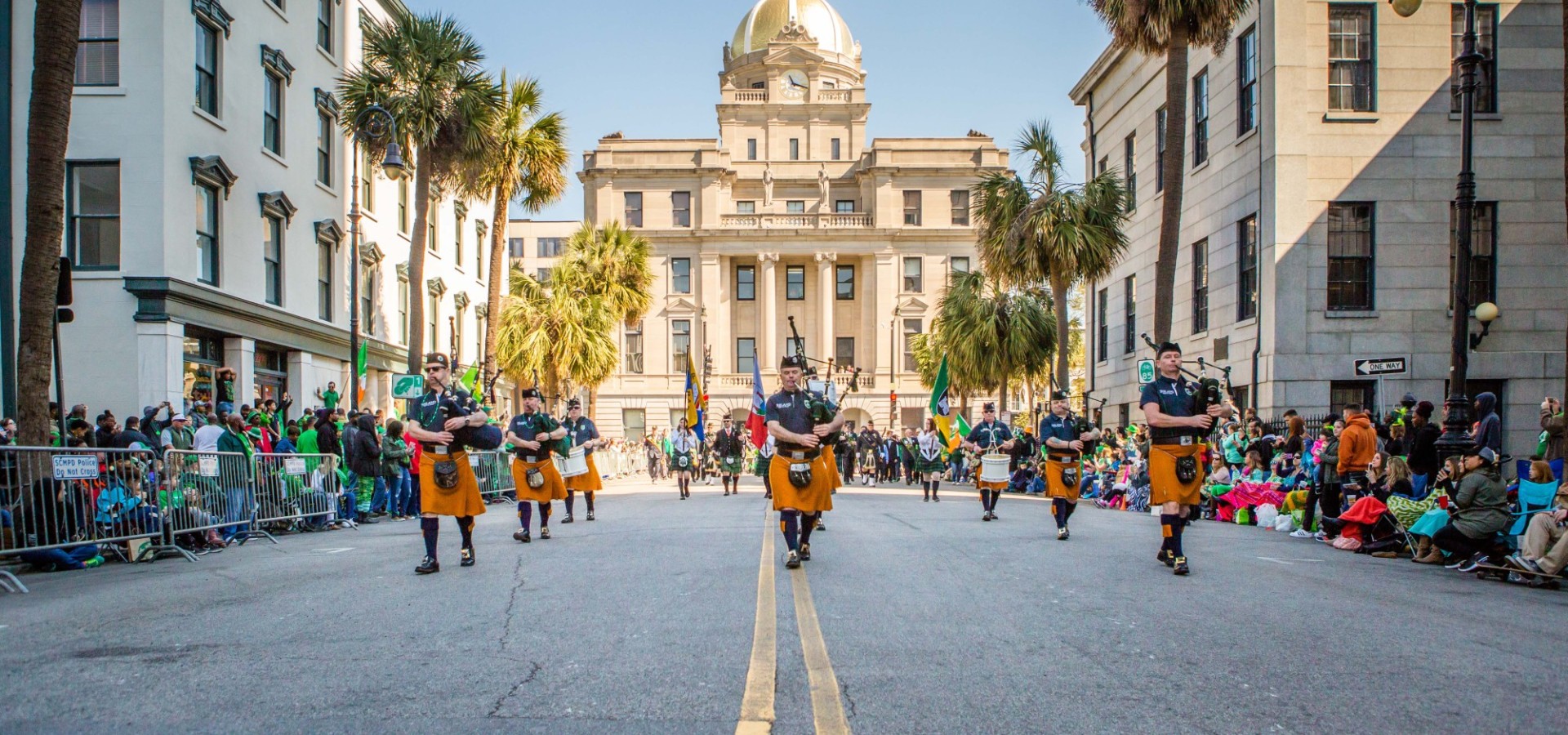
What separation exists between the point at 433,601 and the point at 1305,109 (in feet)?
71.0

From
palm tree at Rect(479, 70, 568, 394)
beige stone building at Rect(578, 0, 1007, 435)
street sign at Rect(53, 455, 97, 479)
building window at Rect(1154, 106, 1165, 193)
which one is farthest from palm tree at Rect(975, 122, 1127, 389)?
beige stone building at Rect(578, 0, 1007, 435)

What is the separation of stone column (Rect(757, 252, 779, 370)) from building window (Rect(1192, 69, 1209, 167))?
1619 inches

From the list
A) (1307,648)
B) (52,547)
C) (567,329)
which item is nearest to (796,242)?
(567,329)

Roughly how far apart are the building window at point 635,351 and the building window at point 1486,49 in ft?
164

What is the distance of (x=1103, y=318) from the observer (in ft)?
126

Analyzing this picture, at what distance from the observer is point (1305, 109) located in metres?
24.4

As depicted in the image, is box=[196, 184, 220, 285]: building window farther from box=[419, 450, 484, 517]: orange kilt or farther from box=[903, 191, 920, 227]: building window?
box=[903, 191, 920, 227]: building window

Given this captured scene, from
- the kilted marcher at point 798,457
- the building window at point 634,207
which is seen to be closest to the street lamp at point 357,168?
the kilted marcher at point 798,457

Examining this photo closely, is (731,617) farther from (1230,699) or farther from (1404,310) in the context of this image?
(1404,310)

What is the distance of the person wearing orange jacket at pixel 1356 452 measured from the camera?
604 inches

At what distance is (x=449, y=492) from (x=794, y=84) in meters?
71.3

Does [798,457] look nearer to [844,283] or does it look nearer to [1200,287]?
[1200,287]

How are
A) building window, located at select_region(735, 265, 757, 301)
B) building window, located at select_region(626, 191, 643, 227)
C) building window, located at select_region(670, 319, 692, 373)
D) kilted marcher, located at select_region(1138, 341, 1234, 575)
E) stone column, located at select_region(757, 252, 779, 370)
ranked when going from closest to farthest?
kilted marcher, located at select_region(1138, 341, 1234, 575)
building window, located at select_region(670, 319, 692, 373)
stone column, located at select_region(757, 252, 779, 370)
building window, located at select_region(626, 191, 643, 227)
building window, located at select_region(735, 265, 757, 301)

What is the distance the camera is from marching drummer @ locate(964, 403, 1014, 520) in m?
17.9
